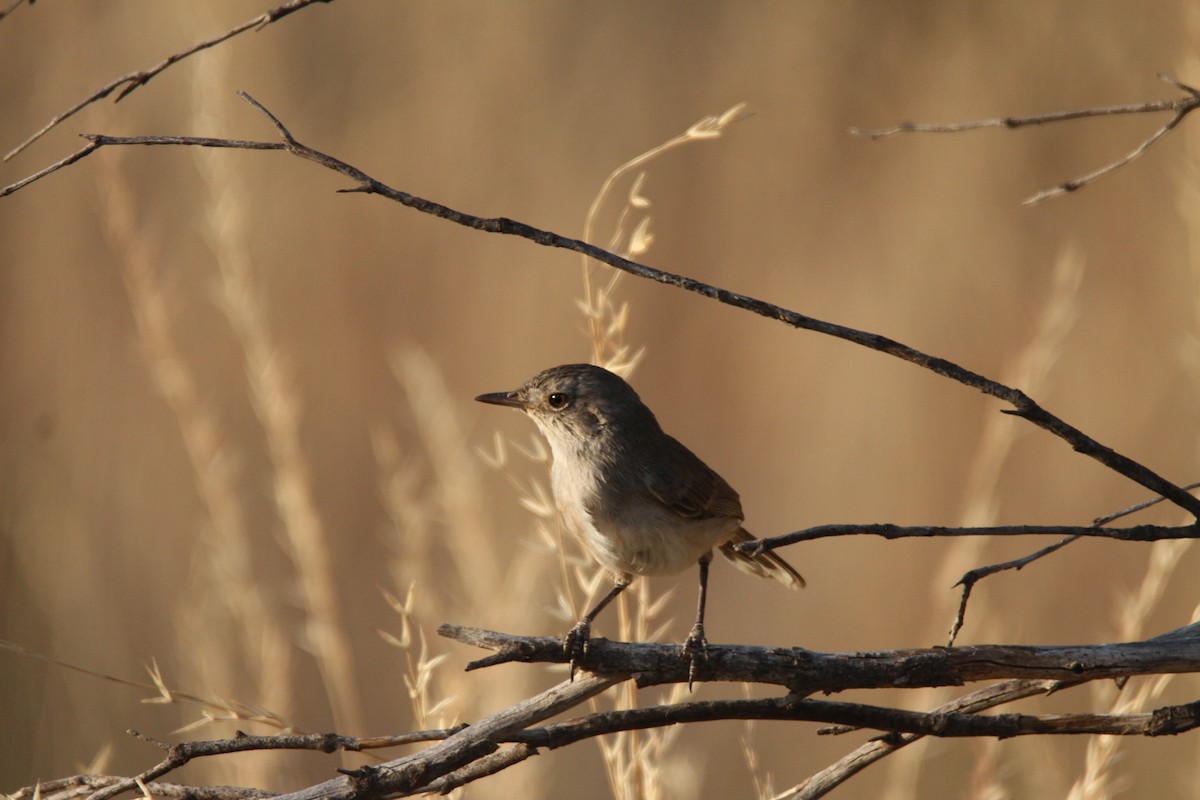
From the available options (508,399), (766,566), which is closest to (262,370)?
(508,399)

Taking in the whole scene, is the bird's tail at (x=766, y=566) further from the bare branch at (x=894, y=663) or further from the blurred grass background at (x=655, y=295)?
the blurred grass background at (x=655, y=295)

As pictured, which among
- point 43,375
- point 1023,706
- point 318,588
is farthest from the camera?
point 43,375

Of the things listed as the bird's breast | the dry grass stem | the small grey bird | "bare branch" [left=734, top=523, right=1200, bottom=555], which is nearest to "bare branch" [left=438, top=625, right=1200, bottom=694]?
"bare branch" [left=734, top=523, right=1200, bottom=555]

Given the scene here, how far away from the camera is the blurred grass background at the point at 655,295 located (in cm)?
630

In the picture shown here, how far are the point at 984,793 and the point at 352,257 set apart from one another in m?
6.09

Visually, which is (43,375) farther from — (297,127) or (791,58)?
(791,58)

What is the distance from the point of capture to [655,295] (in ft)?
27.2

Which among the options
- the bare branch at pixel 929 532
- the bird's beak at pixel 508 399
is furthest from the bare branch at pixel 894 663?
the bird's beak at pixel 508 399

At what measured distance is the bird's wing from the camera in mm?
3365

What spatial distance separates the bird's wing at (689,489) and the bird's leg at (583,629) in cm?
30

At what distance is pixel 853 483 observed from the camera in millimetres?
7082

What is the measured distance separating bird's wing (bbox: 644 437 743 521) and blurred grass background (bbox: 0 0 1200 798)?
240cm

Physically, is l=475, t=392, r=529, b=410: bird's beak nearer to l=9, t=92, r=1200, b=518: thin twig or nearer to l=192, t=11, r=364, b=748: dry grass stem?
l=192, t=11, r=364, b=748: dry grass stem

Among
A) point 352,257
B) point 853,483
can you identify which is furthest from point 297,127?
point 853,483
